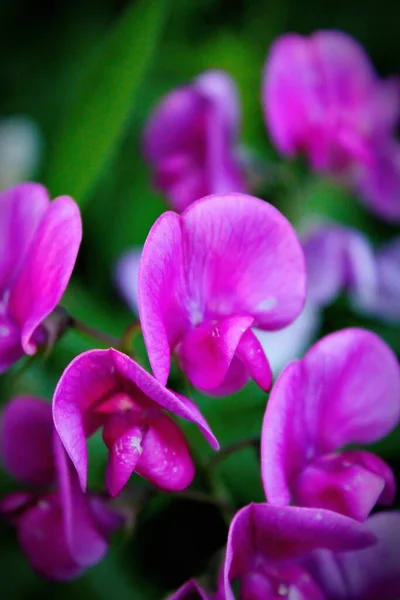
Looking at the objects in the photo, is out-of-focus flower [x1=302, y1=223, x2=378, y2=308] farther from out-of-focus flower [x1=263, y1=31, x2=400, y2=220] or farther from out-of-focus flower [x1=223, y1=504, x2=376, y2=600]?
out-of-focus flower [x1=223, y1=504, x2=376, y2=600]

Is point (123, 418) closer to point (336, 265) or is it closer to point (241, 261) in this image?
point (241, 261)

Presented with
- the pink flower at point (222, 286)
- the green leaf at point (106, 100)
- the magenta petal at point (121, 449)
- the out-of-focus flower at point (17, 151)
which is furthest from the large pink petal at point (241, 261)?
the out-of-focus flower at point (17, 151)

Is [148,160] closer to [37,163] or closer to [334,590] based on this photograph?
[37,163]

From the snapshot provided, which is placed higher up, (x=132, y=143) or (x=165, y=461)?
(x=165, y=461)

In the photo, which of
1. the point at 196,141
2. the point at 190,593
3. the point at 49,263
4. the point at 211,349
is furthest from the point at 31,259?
the point at 196,141

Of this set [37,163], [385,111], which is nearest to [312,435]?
[385,111]
